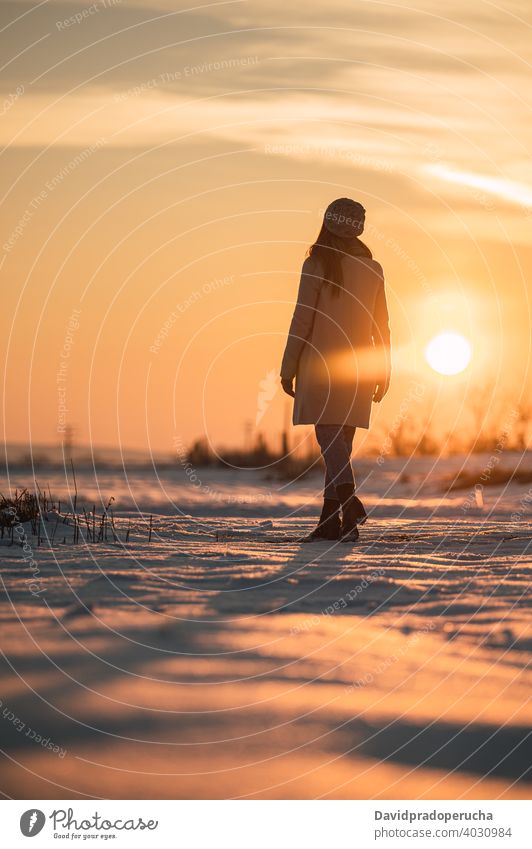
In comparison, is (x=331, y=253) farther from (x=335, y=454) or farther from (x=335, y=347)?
(x=335, y=454)

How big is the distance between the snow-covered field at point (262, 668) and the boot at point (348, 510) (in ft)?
0.85

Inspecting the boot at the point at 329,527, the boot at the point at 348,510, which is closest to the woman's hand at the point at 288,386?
the boot at the point at 348,510

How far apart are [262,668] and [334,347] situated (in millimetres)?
5179

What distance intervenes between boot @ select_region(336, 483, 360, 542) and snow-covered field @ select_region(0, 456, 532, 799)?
0.26m

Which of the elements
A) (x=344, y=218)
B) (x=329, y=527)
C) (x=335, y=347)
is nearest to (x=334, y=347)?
(x=335, y=347)

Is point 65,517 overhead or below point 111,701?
overhead

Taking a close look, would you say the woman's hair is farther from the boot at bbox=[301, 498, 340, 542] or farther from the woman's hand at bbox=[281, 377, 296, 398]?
the boot at bbox=[301, 498, 340, 542]

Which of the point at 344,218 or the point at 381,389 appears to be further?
the point at 381,389

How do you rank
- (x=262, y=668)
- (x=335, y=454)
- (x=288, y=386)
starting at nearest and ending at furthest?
(x=262, y=668), (x=335, y=454), (x=288, y=386)

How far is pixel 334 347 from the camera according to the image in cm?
998
